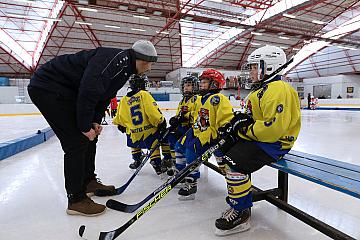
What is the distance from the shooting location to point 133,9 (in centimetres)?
1348

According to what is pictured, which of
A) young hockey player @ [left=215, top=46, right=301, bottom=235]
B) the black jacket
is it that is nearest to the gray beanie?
the black jacket

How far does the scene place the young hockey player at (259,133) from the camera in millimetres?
1440

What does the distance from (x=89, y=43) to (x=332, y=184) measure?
20.2 metres

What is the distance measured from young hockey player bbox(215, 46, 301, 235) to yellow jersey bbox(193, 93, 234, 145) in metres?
0.32

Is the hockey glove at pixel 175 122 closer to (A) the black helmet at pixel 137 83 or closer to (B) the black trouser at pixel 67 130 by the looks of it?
(A) the black helmet at pixel 137 83

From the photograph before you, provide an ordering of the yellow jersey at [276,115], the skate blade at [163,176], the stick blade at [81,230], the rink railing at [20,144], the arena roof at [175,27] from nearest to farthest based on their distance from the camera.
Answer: the yellow jersey at [276,115]
the stick blade at [81,230]
the skate blade at [163,176]
the rink railing at [20,144]
the arena roof at [175,27]

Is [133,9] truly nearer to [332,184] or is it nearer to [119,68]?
[119,68]

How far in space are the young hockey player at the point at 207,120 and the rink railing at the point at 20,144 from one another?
2.56 metres

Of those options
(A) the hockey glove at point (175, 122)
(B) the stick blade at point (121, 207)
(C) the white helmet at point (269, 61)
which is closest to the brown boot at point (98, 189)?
(B) the stick blade at point (121, 207)

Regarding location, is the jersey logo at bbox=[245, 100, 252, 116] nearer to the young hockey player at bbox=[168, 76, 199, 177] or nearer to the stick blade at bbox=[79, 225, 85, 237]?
the young hockey player at bbox=[168, 76, 199, 177]

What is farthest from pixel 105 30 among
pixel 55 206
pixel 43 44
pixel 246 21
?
pixel 55 206

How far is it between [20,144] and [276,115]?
12.2ft

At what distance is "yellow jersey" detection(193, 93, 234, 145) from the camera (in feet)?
6.43

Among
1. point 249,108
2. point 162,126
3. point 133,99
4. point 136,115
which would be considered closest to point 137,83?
point 133,99
